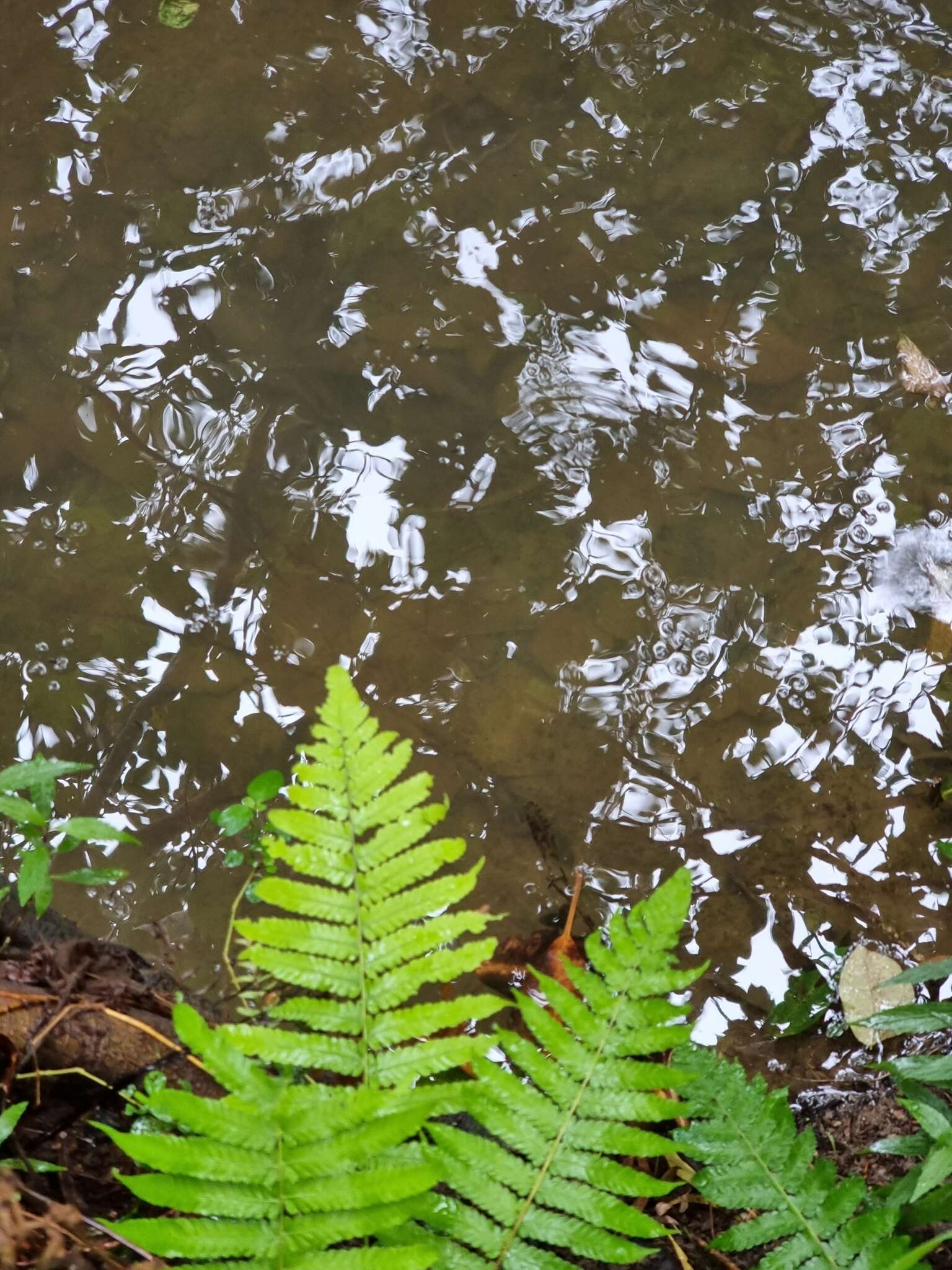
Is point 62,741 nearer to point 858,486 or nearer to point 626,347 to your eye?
point 626,347

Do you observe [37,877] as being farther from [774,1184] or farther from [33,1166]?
[774,1184]

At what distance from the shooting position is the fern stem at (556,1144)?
1.53 meters

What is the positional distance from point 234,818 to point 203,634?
2.41 feet

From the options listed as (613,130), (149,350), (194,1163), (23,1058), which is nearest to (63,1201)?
(23,1058)

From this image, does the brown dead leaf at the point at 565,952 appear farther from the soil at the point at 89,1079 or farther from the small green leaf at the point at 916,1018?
the small green leaf at the point at 916,1018

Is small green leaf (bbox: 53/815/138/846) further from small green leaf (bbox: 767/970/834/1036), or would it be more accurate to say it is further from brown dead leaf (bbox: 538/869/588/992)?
small green leaf (bbox: 767/970/834/1036)

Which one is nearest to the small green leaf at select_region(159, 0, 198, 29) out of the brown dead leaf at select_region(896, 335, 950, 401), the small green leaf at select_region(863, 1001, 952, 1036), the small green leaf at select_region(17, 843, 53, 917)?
Result: the brown dead leaf at select_region(896, 335, 950, 401)

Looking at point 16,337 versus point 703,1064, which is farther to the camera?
point 16,337

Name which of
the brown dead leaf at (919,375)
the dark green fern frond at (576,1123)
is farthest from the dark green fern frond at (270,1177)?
the brown dead leaf at (919,375)

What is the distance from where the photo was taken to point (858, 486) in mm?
3166

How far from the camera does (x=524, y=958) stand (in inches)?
104

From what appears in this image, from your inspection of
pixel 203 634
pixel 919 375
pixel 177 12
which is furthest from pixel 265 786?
pixel 177 12

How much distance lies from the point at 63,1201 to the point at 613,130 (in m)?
3.54

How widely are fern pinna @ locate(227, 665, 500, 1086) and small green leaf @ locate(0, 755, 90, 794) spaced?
0.59m
